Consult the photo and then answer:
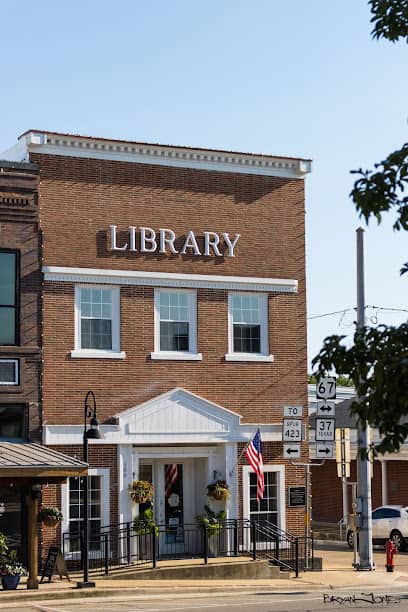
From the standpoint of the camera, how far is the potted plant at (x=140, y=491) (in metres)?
28.8

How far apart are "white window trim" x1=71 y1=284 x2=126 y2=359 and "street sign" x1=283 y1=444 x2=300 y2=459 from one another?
16.0 feet

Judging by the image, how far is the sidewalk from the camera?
80.7 feet

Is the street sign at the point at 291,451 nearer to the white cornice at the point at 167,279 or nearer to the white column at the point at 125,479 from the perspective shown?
the white column at the point at 125,479

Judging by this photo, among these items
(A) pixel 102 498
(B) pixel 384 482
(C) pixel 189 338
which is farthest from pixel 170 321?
(B) pixel 384 482

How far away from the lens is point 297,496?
102 feet

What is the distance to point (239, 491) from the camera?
3045 cm

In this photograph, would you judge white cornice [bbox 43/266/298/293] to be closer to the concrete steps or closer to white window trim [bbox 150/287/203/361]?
white window trim [bbox 150/287/203/361]

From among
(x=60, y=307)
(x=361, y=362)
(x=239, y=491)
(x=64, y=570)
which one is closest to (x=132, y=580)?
(x=64, y=570)

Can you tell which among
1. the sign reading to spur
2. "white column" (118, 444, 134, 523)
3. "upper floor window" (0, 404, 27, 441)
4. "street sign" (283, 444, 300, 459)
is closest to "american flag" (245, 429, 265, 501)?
"street sign" (283, 444, 300, 459)

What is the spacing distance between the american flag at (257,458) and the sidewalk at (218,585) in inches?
97.6

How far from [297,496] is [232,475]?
2.02m

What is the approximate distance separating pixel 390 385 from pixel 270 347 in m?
21.1

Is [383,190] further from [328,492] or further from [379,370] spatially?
A: [328,492]

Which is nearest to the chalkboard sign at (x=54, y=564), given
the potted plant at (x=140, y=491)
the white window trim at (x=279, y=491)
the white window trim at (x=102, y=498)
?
the white window trim at (x=102, y=498)
